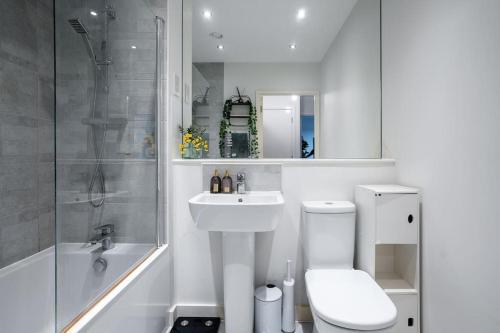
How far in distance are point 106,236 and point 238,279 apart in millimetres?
787

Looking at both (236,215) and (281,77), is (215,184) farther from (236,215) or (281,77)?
(281,77)

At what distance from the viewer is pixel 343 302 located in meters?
1.14

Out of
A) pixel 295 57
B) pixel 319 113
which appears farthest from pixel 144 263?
pixel 295 57

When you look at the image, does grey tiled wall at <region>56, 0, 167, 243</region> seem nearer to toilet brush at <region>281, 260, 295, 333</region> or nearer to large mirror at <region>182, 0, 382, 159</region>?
large mirror at <region>182, 0, 382, 159</region>

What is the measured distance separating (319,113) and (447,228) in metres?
1.06

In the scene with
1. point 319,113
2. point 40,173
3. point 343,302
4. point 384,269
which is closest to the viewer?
point 343,302

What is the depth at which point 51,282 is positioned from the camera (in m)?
1.33

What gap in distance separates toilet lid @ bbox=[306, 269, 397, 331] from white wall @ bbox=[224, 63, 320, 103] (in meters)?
1.30

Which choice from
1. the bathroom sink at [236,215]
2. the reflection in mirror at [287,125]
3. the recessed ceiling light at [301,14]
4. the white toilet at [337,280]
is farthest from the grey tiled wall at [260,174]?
the recessed ceiling light at [301,14]

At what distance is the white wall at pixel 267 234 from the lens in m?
1.70

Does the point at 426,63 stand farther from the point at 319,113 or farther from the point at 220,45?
the point at 220,45

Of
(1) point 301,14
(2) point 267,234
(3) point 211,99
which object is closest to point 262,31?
(1) point 301,14

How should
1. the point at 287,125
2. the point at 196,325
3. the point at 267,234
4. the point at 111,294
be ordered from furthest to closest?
the point at 287,125, the point at 267,234, the point at 196,325, the point at 111,294

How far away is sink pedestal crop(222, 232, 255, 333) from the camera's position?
1.45 meters
